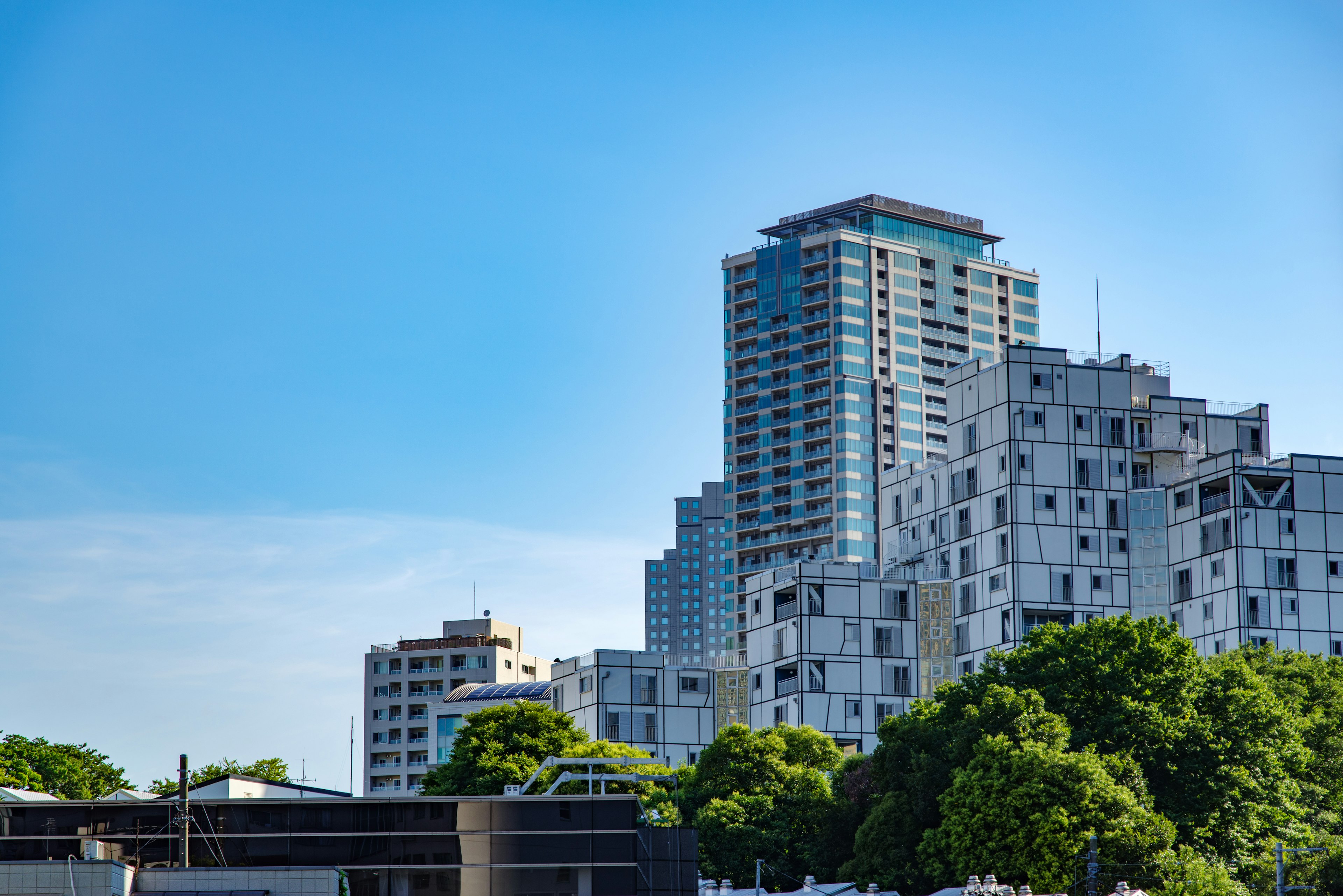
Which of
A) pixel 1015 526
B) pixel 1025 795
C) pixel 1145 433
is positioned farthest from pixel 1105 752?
pixel 1145 433

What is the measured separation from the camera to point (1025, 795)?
8850 centimetres

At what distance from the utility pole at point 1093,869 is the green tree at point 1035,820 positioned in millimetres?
1461

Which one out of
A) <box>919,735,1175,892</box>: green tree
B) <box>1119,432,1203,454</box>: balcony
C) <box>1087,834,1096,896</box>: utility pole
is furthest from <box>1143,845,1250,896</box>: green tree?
<box>1119,432,1203,454</box>: balcony

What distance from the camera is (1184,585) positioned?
13588 centimetres

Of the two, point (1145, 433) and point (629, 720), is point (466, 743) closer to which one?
point (629, 720)

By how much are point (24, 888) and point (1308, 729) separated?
238 ft

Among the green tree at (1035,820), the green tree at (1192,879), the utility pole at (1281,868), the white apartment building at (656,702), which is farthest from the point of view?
the white apartment building at (656,702)

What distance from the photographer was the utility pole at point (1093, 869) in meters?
82.8

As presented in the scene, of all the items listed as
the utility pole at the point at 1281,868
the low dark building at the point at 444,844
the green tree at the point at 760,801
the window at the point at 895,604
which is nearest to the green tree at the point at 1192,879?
the utility pole at the point at 1281,868

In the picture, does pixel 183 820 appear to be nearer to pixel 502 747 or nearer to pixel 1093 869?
pixel 1093 869

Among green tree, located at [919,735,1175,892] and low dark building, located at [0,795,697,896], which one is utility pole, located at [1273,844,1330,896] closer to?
green tree, located at [919,735,1175,892]

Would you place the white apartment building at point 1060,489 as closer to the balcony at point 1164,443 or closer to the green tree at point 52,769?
the balcony at point 1164,443

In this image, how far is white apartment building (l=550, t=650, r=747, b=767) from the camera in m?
150

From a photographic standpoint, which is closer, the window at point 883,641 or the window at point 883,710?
the window at point 883,710
